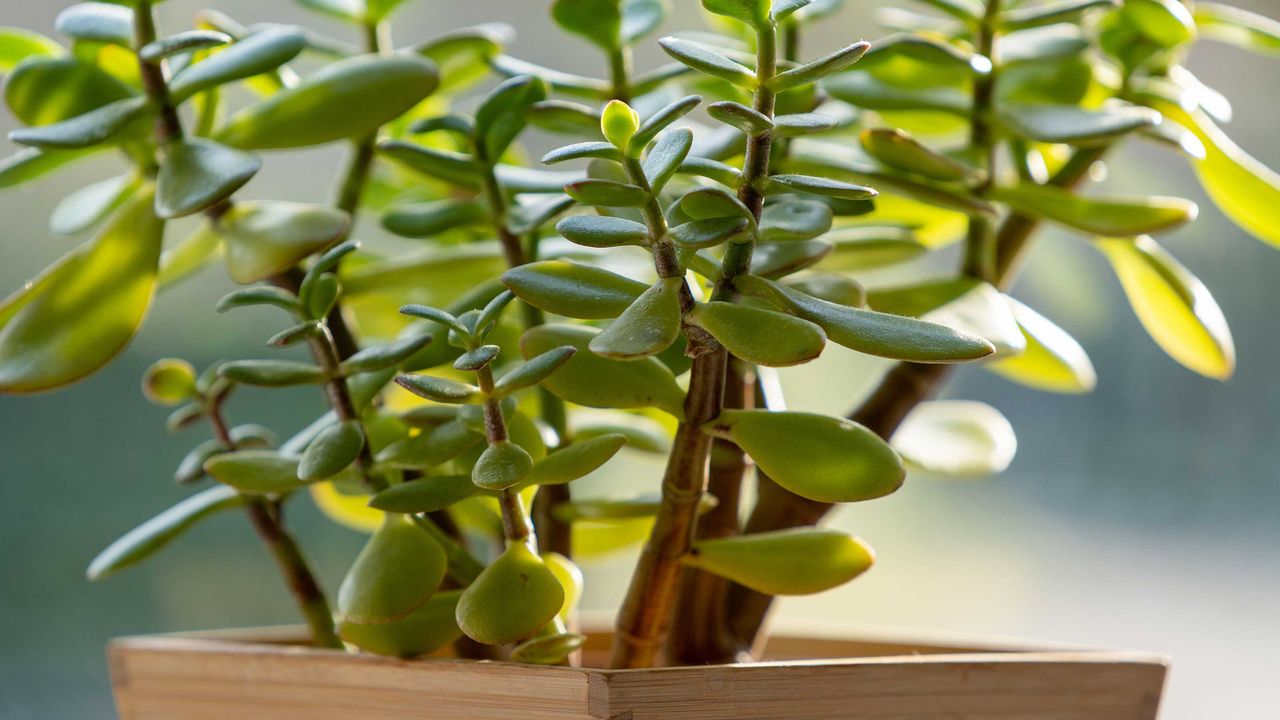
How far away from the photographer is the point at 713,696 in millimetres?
385

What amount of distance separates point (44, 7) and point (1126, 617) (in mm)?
1296

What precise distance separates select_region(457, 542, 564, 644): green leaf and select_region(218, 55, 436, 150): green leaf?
0.66ft

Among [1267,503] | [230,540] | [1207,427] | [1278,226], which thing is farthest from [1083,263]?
[230,540]

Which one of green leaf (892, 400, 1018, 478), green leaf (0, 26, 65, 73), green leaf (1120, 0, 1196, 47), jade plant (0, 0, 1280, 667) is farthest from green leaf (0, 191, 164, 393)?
green leaf (1120, 0, 1196, 47)

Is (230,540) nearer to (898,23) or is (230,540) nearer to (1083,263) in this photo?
(898,23)

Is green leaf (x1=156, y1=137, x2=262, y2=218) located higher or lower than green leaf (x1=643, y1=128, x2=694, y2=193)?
lower

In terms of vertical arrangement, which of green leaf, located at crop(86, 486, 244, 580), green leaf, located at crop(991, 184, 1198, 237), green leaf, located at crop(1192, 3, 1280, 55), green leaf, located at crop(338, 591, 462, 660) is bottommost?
green leaf, located at crop(86, 486, 244, 580)

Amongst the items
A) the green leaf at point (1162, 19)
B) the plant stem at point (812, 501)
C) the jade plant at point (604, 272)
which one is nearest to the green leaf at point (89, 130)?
the jade plant at point (604, 272)

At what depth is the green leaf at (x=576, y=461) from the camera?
15.0 inches

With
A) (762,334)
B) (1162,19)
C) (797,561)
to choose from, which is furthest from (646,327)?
(1162,19)

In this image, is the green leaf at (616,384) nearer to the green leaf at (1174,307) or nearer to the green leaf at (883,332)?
the green leaf at (883,332)

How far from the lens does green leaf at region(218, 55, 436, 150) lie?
47 cm

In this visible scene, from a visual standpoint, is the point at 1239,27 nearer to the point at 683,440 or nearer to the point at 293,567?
the point at 683,440

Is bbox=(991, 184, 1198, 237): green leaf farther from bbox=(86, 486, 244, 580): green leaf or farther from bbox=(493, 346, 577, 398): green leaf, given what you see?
bbox=(86, 486, 244, 580): green leaf
